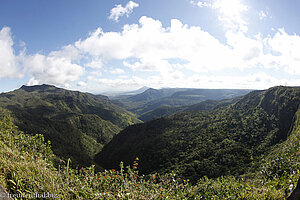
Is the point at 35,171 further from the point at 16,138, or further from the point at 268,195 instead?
the point at 268,195

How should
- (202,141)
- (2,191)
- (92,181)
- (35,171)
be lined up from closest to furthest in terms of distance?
(2,191), (35,171), (92,181), (202,141)

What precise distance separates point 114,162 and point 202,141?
6070 centimetres

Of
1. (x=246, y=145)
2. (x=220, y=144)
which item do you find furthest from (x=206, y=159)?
(x=246, y=145)

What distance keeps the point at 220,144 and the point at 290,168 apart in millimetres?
76134

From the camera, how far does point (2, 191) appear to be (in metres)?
3.30

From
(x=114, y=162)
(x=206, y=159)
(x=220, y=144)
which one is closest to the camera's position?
(x=206, y=159)

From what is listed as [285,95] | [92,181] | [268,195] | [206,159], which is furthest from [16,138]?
[285,95]

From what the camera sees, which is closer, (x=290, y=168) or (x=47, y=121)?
(x=290, y=168)

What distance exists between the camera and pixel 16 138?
7430mm

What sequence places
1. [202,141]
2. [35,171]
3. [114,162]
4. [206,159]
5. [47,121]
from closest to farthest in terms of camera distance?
[35,171] < [206,159] < [202,141] < [114,162] < [47,121]

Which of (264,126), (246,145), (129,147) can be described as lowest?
(129,147)

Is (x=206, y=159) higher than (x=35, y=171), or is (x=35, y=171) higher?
(x=35, y=171)

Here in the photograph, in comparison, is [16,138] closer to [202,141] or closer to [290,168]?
[290,168]

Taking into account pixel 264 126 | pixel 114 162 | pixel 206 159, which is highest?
pixel 264 126
